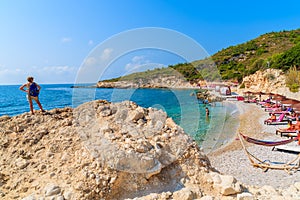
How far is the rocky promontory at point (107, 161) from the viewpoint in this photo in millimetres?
3623

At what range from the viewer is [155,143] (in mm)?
4375

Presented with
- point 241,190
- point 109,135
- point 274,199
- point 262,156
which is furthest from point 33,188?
point 262,156

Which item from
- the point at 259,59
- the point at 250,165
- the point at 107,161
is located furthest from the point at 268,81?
the point at 107,161

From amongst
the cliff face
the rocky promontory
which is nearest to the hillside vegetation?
the cliff face

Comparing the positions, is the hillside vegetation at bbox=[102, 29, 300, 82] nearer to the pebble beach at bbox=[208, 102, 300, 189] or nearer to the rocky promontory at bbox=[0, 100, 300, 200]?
the pebble beach at bbox=[208, 102, 300, 189]

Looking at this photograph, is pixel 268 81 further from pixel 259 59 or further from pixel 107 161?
pixel 107 161

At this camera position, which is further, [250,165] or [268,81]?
[268,81]

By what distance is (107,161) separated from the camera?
3.81 m

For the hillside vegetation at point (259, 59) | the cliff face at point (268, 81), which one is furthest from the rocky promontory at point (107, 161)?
the hillside vegetation at point (259, 59)

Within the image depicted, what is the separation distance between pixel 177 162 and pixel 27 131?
11.8ft

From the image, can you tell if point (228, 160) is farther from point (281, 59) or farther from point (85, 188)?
point (281, 59)

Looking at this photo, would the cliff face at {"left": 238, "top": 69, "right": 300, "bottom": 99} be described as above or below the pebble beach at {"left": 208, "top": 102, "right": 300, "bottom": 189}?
above

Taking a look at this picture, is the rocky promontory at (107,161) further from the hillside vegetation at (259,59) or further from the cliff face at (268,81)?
the hillside vegetation at (259,59)

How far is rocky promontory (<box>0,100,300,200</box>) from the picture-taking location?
362 cm
